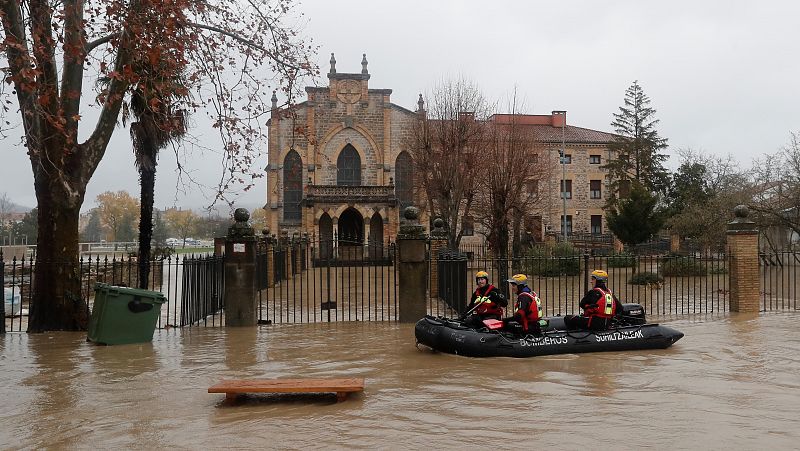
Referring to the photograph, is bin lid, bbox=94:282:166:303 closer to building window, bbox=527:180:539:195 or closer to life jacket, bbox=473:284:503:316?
life jacket, bbox=473:284:503:316

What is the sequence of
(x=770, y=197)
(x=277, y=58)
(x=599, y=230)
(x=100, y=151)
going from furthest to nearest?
(x=599, y=230) < (x=770, y=197) < (x=100, y=151) < (x=277, y=58)

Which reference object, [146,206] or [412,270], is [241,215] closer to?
[412,270]

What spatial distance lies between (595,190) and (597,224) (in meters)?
2.69

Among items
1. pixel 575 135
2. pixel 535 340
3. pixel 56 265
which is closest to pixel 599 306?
pixel 535 340

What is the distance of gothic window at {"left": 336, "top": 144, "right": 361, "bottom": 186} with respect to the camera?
4594 centimetres

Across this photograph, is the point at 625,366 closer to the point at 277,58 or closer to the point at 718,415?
the point at 718,415

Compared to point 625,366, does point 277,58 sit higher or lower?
higher

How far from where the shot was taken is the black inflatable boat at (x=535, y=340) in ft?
32.8

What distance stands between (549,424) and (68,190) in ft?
33.0

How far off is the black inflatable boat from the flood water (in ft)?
0.51

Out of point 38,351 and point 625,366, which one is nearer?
point 625,366

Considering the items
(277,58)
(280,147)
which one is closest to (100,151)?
(277,58)

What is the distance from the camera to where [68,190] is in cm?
1249

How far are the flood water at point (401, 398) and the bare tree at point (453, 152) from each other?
602 inches
